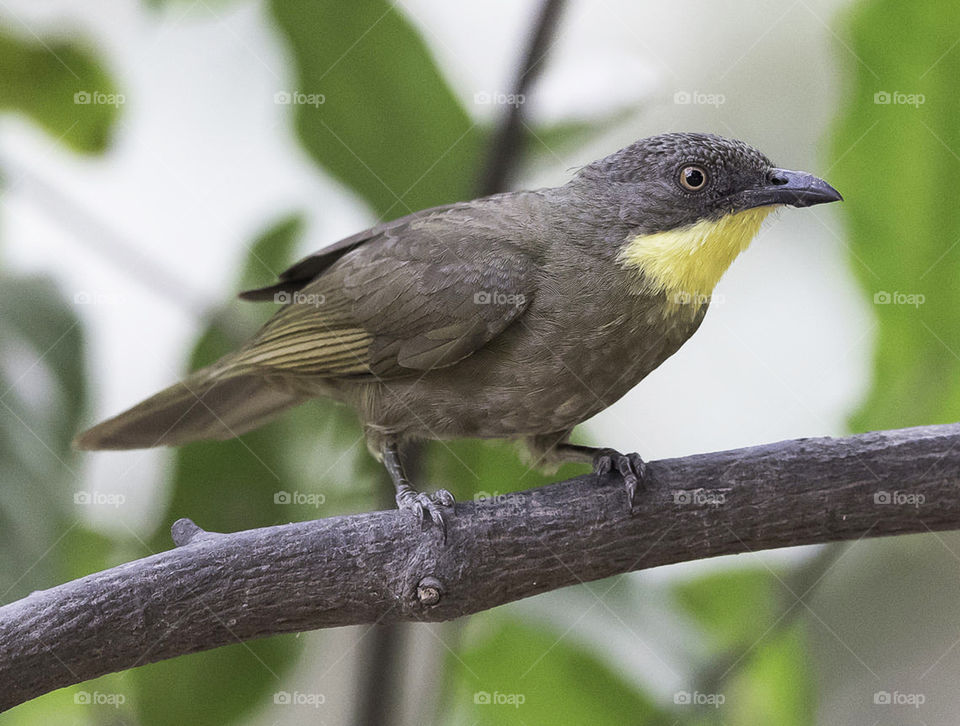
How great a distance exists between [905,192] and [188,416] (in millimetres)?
2246

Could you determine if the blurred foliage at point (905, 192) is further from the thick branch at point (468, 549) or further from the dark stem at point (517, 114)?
the dark stem at point (517, 114)

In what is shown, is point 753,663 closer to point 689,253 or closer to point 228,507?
point 689,253

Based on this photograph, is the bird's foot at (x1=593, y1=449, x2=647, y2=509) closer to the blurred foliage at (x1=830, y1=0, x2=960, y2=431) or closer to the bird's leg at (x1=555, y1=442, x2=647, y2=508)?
the bird's leg at (x1=555, y1=442, x2=647, y2=508)

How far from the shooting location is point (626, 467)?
2586 mm

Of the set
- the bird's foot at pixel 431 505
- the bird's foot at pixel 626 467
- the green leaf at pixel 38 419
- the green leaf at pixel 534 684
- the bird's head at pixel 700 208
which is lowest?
the green leaf at pixel 534 684

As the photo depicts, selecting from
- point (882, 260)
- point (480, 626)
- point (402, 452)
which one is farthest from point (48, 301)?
point (882, 260)

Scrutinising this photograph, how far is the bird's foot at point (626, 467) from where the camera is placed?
2.50 meters

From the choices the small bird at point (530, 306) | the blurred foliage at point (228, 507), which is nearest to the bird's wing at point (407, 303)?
the small bird at point (530, 306)

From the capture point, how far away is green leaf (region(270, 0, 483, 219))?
296cm

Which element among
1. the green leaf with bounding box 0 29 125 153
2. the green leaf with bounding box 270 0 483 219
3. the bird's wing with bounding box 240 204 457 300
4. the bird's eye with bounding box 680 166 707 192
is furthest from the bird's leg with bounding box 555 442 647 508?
the green leaf with bounding box 0 29 125 153

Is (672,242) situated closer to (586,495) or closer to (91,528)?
(586,495)

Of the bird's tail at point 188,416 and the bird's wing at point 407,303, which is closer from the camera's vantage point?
the bird's wing at point 407,303

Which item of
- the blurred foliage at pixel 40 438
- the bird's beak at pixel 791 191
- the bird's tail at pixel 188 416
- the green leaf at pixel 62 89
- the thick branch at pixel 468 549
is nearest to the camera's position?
the thick branch at pixel 468 549

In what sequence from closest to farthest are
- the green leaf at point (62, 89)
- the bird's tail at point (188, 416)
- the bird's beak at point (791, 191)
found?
the bird's beak at point (791, 191) < the bird's tail at point (188, 416) < the green leaf at point (62, 89)
